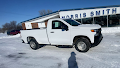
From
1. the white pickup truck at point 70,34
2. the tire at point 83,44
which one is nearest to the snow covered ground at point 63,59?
the tire at point 83,44

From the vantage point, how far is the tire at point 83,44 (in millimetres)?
3943

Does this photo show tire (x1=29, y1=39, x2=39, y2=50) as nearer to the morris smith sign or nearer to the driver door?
the driver door

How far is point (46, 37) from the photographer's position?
188 inches

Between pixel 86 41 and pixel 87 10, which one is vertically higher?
pixel 87 10

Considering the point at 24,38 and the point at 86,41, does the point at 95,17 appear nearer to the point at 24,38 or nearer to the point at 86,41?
the point at 86,41

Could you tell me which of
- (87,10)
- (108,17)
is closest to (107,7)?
(108,17)

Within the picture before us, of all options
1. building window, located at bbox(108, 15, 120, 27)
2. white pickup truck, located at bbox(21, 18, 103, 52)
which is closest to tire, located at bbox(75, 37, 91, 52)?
white pickup truck, located at bbox(21, 18, 103, 52)

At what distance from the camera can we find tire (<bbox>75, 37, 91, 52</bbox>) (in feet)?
12.9

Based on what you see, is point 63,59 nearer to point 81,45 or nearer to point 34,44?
point 81,45

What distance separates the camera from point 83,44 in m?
4.11

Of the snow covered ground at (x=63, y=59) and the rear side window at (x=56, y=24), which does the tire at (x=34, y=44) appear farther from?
the rear side window at (x=56, y=24)

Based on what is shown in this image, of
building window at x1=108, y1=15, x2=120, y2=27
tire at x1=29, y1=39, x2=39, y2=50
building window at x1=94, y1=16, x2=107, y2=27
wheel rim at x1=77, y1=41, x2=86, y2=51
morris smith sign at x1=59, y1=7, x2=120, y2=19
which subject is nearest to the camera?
wheel rim at x1=77, y1=41, x2=86, y2=51

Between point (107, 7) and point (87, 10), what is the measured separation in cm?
314

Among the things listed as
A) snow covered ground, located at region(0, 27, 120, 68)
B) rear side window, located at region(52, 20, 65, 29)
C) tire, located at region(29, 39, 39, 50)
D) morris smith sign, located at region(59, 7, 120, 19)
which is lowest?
snow covered ground, located at region(0, 27, 120, 68)
